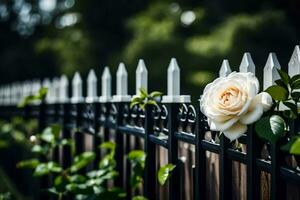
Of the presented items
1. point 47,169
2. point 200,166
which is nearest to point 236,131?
point 200,166

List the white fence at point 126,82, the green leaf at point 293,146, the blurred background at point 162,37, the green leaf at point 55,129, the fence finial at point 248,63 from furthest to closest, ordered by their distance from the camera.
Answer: the blurred background at point 162,37 < the green leaf at point 55,129 < the fence finial at point 248,63 < the white fence at point 126,82 < the green leaf at point 293,146

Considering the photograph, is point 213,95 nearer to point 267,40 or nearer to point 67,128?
point 67,128

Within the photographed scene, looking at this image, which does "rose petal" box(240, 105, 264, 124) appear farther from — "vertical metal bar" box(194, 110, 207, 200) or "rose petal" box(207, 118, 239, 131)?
"vertical metal bar" box(194, 110, 207, 200)

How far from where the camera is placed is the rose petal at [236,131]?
6.23 feet

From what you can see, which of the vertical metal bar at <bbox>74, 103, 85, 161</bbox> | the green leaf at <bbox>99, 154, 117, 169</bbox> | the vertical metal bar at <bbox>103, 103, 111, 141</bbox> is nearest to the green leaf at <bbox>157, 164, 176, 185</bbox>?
the green leaf at <bbox>99, 154, 117, 169</bbox>

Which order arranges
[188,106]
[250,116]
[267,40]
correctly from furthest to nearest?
[267,40]
[188,106]
[250,116]

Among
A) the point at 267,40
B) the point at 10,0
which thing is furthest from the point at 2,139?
the point at 10,0

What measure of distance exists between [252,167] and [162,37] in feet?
37.7

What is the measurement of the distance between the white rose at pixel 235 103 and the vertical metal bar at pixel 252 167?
80 millimetres

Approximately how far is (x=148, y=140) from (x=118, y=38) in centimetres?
1590

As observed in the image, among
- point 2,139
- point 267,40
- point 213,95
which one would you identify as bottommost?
point 2,139

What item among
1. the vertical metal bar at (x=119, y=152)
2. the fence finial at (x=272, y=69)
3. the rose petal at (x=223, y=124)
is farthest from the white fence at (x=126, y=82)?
the rose petal at (x=223, y=124)

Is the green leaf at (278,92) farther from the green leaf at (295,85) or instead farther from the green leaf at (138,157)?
the green leaf at (138,157)

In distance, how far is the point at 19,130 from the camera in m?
6.66
